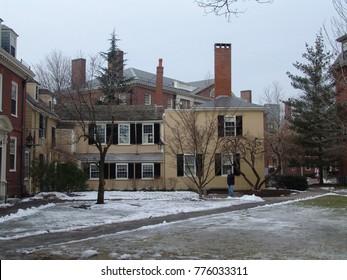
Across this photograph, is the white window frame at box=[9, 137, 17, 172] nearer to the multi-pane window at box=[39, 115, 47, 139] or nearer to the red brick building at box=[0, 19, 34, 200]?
the red brick building at box=[0, 19, 34, 200]

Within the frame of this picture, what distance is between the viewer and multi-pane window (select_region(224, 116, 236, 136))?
34406 mm

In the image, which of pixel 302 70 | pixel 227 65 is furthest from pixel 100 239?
pixel 302 70

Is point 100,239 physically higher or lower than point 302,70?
lower

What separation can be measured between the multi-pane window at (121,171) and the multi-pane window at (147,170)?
142 centimetres

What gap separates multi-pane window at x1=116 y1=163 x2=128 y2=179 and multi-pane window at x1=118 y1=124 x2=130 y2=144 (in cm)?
206

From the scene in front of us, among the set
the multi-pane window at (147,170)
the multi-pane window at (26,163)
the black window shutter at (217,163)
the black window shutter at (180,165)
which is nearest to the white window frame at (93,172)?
the multi-pane window at (147,170)

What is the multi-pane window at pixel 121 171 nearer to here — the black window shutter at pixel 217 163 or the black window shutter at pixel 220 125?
the black window shutter at pixel 217 163

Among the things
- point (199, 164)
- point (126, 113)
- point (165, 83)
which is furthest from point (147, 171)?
point (165, 83)

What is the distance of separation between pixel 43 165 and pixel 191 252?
18.6m

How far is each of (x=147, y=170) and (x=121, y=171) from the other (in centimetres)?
210

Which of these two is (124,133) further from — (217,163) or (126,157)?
(217,163)

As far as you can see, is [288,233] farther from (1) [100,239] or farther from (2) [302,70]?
(2) [302,70]

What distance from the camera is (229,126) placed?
1363 inches
